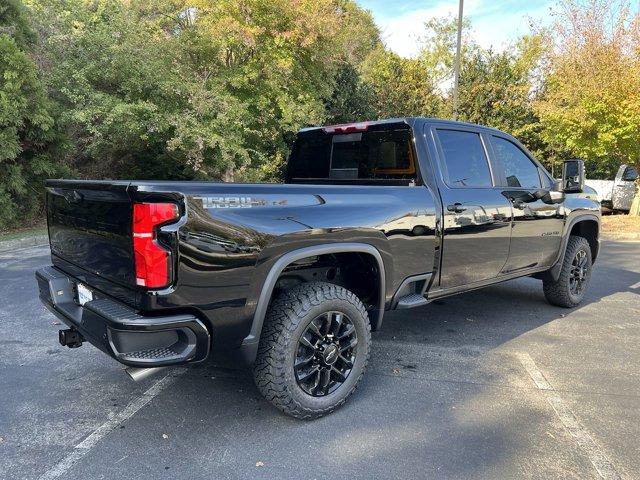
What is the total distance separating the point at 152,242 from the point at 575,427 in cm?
271

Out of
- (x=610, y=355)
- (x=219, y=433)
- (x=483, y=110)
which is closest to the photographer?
(x=219, y=433)

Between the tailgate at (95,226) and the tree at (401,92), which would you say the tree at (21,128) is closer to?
the tailgate at (95,226)

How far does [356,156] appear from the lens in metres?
4.13

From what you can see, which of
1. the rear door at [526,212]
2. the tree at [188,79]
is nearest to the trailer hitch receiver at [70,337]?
the rear door at [526,212]

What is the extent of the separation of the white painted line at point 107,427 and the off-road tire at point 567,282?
4.00m

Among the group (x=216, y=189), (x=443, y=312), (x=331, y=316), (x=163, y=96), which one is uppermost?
(x=163, y=96)

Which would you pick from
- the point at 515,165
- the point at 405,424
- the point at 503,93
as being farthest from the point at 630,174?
the point at 405,424

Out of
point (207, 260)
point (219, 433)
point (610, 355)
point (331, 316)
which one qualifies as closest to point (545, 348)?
point (610, 355)

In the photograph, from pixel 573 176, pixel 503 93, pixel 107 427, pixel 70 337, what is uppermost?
pixel 503 93

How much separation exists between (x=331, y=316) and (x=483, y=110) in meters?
18.0

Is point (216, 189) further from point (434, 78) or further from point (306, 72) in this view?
point (434, 78)

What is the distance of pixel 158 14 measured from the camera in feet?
56.0

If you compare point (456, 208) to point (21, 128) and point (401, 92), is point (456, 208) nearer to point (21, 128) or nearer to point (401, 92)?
point (21, 128)

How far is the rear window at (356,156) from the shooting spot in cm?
377
